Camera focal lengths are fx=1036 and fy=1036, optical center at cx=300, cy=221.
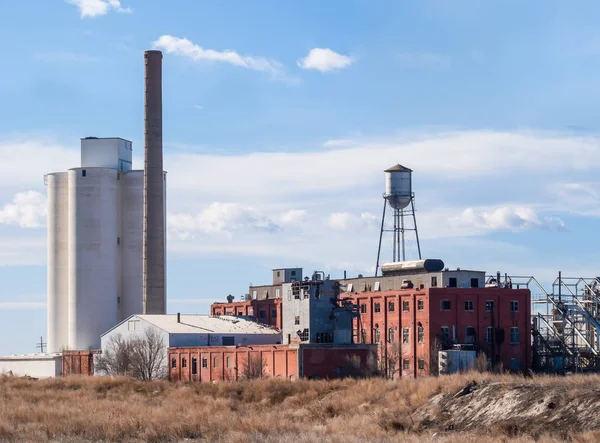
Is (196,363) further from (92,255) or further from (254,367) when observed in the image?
(92,255)

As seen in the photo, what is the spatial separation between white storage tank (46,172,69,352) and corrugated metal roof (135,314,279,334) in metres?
13.8

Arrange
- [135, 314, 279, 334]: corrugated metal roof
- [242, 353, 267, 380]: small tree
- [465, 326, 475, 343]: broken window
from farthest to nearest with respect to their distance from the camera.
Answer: [135, 314, 279, 334]: corrugated metal roof, [465, 326, 475, 343]: broken window, [242, 353, 267, 380]: small tree

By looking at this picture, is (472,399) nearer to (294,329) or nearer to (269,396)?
(269,396)

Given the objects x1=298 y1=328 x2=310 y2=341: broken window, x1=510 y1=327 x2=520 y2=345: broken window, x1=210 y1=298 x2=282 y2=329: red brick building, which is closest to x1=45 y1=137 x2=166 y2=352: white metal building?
x1=210 y1=298 x2=282 y2=329: red brick building

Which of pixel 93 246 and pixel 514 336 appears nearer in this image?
pixel 514 336

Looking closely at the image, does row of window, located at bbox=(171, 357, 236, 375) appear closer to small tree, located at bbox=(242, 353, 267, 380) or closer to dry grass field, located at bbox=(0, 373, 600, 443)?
small tree, located at bbox=(242, 353, 267, 380)

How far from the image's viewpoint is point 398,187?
3438 inches

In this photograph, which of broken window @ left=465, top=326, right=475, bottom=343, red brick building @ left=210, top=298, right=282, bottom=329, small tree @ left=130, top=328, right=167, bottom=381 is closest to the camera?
broken window @ left=465, top=326, right=475, bottom=343

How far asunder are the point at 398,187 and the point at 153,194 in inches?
821

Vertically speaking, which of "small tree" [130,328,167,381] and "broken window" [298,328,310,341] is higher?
"broken window" [298,328,310,341]

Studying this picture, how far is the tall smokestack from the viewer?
87.4 metres

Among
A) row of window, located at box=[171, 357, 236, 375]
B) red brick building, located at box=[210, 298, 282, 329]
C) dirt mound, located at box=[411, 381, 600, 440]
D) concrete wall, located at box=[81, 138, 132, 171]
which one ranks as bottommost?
row of window, located at box=[171, 357, 236, 375]

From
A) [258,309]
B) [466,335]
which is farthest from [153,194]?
[466,335]

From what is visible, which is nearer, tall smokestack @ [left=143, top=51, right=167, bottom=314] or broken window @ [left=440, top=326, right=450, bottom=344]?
broken window @ [left=440, top=326, right=450, bottom=344]
